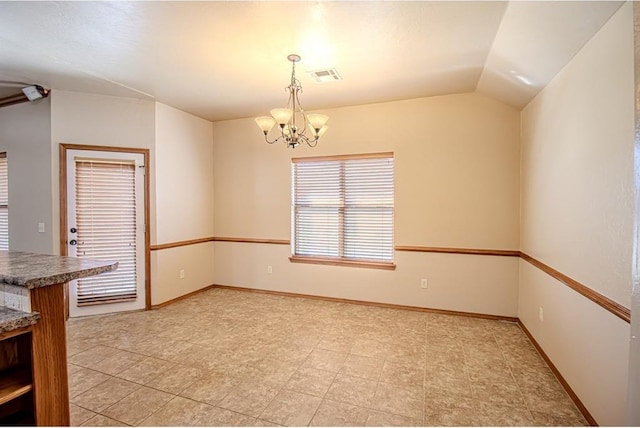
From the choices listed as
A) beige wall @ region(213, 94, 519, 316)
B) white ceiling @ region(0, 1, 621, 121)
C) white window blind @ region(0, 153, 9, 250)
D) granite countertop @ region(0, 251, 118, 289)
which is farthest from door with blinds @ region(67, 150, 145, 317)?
granite countertop @ region(0, 251, 118, 289)

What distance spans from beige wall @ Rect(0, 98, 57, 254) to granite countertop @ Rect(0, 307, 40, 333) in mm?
2738

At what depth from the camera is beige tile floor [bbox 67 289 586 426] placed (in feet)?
6.41

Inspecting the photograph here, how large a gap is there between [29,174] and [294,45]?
11.8ft

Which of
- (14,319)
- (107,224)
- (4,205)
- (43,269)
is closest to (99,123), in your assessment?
(107,224)

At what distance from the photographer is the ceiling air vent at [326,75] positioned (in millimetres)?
2969

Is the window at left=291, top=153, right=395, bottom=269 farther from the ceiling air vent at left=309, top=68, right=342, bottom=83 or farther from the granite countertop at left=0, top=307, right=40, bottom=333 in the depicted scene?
the granite countertop at left=0, top=307, right=40, bottom=333

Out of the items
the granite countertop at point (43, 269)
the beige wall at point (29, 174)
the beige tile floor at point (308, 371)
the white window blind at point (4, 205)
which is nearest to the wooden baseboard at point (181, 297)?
the beige tile floor at point (308, 371)

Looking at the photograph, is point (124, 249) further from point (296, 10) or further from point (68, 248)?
point (296, 10)

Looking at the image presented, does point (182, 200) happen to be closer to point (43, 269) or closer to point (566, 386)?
point (43, 269)

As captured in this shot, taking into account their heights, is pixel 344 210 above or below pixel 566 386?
above

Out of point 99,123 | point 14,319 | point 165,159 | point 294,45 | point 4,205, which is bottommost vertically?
point 14,319

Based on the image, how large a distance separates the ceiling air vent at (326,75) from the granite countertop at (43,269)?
243 centimetres

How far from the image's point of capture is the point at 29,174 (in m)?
3.62

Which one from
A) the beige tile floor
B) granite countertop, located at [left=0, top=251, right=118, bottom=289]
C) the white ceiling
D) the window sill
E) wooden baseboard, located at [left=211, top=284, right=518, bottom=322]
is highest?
the white ceiling
